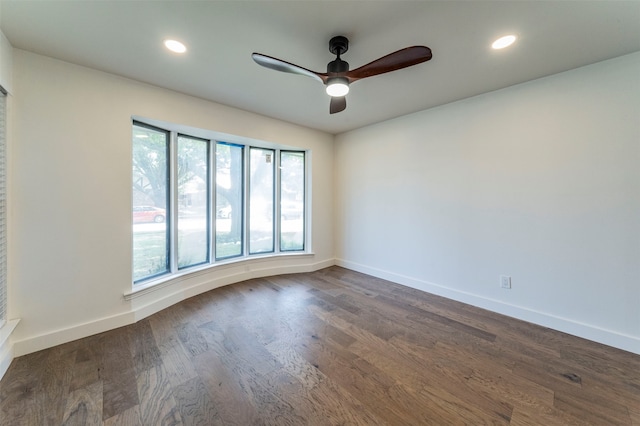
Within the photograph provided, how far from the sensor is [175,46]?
1.92 metres

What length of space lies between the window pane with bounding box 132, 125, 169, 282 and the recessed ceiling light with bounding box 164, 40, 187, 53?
3.71ft

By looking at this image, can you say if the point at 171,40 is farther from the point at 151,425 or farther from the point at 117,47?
the point at 151,425

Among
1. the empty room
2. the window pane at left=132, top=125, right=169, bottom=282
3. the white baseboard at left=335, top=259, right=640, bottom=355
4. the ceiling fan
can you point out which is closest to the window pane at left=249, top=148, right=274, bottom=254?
the empty room

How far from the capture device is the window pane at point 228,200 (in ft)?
11.6

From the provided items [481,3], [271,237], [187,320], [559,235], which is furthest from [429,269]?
[187,320]

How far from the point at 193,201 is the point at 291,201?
5.13ft

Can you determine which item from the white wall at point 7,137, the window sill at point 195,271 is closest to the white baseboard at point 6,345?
the white wall at point 7,137

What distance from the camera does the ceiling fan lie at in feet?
5.34

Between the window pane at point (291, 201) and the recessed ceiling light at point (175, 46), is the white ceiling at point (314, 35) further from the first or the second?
the window pane at point (291, 201)

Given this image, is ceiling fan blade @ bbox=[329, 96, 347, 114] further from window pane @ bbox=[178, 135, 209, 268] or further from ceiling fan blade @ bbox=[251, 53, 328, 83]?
window pane @ bbox=[178, 135, 209, 268]

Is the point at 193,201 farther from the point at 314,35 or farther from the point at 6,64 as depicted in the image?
the point at 314,35

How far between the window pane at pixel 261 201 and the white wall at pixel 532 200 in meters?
1.91

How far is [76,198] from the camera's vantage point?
215cm

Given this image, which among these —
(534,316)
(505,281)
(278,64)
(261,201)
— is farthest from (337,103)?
(534,316)
